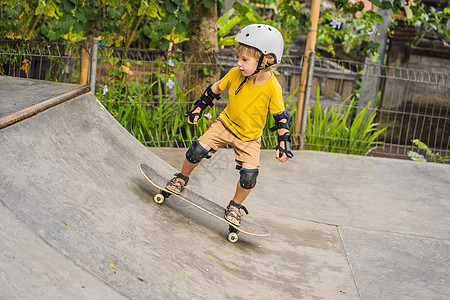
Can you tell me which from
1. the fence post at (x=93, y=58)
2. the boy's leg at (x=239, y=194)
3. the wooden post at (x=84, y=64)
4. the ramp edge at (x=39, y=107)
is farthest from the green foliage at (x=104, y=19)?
the boy's leg at (x=239, y=194)

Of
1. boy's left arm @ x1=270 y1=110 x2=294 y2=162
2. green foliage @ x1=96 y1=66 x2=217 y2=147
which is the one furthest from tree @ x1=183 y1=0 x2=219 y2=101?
boy's left arm @ x1=270 y1=110 x2=294 y2=162

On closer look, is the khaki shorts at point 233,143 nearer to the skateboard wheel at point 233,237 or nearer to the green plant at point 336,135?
the skateboard wheel at point 233,237

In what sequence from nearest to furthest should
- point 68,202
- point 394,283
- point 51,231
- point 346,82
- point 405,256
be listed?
point 51,231, point 68,202, point 394,283, point 405,256, point 346,82

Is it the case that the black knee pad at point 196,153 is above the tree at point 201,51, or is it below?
below

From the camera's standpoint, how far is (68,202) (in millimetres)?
2957

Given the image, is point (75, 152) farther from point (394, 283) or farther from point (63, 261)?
point (394, 283)

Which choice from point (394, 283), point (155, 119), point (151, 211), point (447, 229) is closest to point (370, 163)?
point (447, 229)

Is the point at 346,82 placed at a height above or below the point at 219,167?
above

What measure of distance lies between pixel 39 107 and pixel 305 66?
413 centimetres

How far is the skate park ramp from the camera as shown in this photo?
2.54 m

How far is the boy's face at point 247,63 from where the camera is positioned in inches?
132

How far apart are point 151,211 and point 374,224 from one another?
2.08 m

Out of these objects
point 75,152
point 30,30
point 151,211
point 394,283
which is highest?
point 30,30

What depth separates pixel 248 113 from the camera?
3.52 metres
